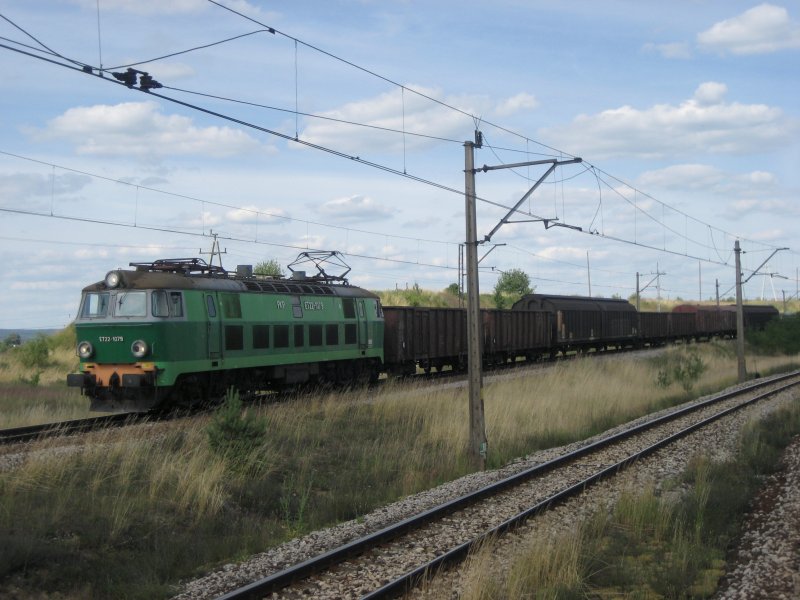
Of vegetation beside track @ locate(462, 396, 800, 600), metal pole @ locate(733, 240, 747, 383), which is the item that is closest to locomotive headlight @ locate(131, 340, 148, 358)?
vegetation beside track @ locate(462, 396, 800, 600)

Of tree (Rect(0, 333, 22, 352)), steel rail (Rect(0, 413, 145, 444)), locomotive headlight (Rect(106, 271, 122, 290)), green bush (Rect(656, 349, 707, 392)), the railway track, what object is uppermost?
locomotive headlight (Rect(106, 271, 122, 290))

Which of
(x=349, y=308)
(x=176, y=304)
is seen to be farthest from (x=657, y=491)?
(x=349, y=308)

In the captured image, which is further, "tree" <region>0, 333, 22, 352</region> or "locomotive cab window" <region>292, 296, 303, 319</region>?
"tree" <region>0, 333, 22, 352</region>

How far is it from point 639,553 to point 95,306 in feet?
41.5

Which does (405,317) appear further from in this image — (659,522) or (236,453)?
(659,522)

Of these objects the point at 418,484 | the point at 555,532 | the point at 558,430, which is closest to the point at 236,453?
the point at 418,484

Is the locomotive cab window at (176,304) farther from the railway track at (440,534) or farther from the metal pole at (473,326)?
the railway track at (440,534)

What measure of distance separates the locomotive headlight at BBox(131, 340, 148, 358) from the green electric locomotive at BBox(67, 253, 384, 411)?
0.02 meters

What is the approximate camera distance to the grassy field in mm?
8172

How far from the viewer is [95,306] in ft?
Result: 56.3

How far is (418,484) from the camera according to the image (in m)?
12.6

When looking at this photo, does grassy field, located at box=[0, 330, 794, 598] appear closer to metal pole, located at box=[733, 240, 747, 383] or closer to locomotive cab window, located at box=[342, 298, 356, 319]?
locomotive cab window, located at box=[342, 298, 356, 319]

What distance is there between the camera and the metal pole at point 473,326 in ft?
48.5

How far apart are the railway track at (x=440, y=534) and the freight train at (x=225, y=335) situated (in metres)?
7.73
